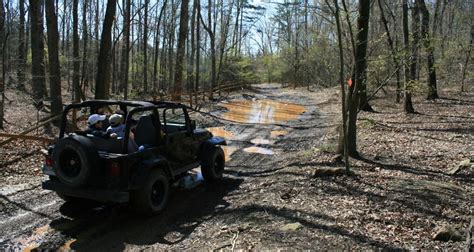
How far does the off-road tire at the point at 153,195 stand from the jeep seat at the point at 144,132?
0.57 meters

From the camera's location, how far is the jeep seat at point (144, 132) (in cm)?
706

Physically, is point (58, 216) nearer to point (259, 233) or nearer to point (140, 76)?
point (259, 233)

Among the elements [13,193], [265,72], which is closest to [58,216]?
[13,193]

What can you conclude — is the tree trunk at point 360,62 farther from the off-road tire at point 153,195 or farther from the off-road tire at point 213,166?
the off-road tire at point 153,195

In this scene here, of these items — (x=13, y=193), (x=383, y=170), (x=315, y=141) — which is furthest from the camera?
(x=315, y=141)

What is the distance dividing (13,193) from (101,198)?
2591mm

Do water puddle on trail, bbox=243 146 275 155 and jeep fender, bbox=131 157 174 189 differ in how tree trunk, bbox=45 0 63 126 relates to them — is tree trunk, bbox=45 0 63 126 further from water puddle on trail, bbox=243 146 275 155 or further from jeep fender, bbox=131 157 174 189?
jeep fender, bbox=131 157 174 189

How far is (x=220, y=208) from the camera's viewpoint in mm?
7031

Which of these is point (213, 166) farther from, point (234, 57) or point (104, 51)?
point (234, 57)

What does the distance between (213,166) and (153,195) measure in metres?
2.07

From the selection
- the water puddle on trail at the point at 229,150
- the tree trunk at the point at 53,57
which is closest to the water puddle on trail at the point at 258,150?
the water puddle on trail at the point at 229,150

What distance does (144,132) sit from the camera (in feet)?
23.3

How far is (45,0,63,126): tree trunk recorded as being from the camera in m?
14.2

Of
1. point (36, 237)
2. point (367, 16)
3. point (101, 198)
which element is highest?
point (367, 16)
